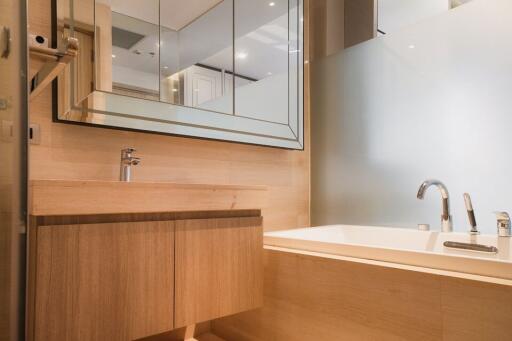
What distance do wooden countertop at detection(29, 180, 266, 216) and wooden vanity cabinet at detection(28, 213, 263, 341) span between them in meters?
0.04

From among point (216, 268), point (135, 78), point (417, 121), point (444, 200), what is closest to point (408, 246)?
point (444, 200)

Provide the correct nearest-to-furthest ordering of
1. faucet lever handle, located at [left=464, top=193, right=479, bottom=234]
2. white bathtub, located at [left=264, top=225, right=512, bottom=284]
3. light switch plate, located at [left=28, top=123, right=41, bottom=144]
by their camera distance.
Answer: white bathtub, located at [left=264, top=225, right=512, bottom=284]
light switch plate, located at [left=28, top=123, right=41, bottom=144]
faucet lever handle, located at [left=464, top=193, right=479, bottom=234]

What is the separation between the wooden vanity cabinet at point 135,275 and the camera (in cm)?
88

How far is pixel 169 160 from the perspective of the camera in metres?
1.60

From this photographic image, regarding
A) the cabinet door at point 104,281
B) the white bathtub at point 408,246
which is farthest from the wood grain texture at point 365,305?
the cabinet door at point 104,281

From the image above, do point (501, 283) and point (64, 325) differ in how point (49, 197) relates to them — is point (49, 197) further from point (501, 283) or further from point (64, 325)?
point (501, 283)

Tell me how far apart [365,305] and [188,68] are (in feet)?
4.07

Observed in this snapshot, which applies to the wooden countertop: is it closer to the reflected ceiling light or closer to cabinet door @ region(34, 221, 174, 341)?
cabinet door @ region(34, 221, 174, 341)

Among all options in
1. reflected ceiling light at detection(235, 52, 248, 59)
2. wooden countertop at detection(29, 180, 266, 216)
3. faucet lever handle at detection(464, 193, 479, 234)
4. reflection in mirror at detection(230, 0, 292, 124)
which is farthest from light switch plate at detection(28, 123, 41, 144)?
faucet lever handle at detection(464, 193, 479, 234)

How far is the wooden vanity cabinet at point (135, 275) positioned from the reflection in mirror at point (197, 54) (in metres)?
0.70

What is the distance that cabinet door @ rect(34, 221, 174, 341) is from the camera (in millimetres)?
873

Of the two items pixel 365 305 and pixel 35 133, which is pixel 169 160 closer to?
pixel 35 133

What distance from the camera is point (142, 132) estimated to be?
1.50 metres

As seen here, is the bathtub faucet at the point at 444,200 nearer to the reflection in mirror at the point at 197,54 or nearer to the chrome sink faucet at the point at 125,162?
the reflection in mirror at the point at 197,54
